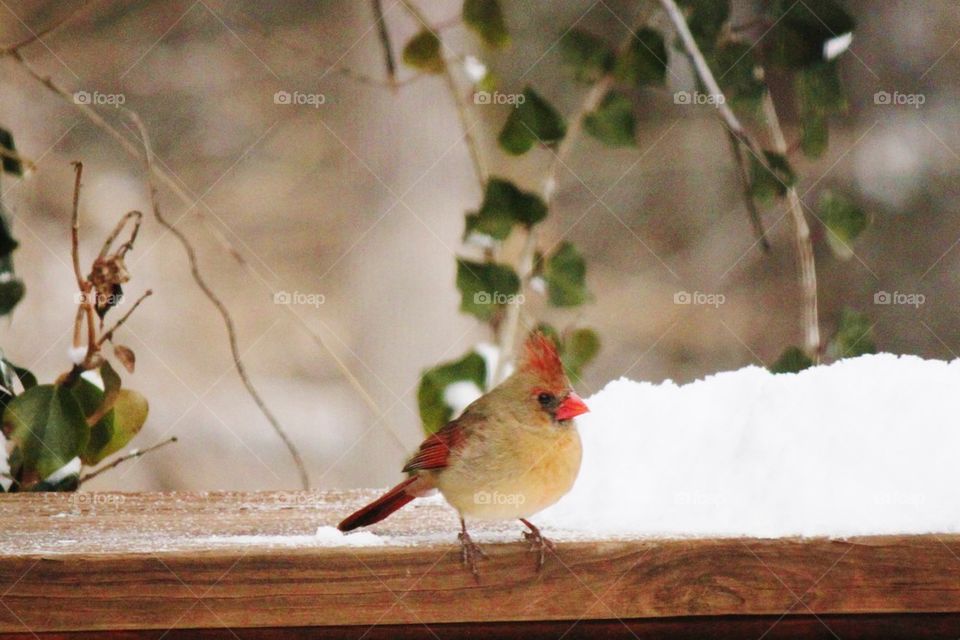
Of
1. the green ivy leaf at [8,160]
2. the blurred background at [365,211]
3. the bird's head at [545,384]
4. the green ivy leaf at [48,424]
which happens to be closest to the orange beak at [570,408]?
the bird's head at [545,384]

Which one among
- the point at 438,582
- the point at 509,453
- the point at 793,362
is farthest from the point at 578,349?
the point at 438,582

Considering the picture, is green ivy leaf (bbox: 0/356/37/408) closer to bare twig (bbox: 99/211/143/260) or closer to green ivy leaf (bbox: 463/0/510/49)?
bare twig (bbox: 99/211/143/260)

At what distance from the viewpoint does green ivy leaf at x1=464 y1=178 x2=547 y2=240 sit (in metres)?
2.05

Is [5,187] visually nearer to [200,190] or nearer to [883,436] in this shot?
[200,190]

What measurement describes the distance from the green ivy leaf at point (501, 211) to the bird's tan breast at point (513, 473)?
715 millimetres

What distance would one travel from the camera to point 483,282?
2.05 meters

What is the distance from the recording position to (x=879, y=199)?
307 centimetres

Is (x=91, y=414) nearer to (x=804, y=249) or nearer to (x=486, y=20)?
(x=486, y=20)

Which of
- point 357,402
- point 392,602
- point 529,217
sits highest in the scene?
point 529,217

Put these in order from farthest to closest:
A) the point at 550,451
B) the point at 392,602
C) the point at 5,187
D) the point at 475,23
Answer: the point at 5,187 < the point at 475,23 < the point at 550,451 < the point at 392,602

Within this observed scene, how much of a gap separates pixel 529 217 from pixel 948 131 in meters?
1.50

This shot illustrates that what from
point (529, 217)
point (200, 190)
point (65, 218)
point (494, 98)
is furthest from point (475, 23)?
point (65, 218)

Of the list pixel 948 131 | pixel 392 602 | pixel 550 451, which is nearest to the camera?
pixel 392 602

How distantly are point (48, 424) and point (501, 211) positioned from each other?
84cm
